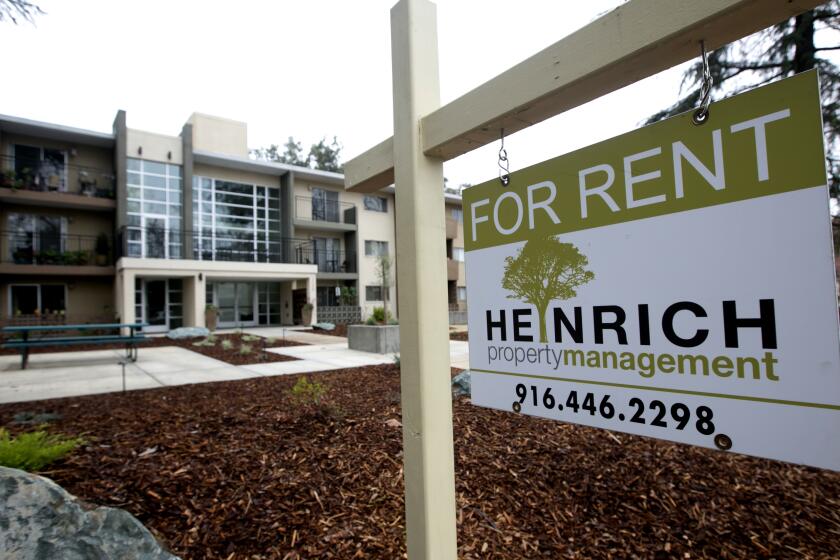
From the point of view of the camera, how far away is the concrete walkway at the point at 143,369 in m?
6.42

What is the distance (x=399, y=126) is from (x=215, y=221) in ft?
70.3

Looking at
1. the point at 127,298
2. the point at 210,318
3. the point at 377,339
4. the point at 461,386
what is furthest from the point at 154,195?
the point at 461,386

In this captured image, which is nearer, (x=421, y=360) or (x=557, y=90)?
(x=557, y=90)

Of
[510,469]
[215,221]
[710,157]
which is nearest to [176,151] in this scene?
[215,221]

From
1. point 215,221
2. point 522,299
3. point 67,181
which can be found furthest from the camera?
point 215,221

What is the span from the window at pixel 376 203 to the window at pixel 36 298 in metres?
14.3

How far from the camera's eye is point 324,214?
78.3 feet

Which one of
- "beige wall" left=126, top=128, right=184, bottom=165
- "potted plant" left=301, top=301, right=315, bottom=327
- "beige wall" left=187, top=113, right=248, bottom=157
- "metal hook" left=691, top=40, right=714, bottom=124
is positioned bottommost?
"potted plant" left=301, top=301, right=315, bottom=327

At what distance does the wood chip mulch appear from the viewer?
7.89 ft

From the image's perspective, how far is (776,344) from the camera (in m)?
0.95

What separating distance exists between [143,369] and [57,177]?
Answer: 1460 cm

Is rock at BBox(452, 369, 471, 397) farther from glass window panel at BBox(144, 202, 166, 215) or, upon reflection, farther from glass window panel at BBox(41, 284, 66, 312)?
glass window panel at BBox(41, 284, 66, 312)

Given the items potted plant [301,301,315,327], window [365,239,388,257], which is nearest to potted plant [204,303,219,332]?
potted plant [301,301,315,327]

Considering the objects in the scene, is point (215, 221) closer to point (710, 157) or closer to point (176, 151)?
point (176, 151)
